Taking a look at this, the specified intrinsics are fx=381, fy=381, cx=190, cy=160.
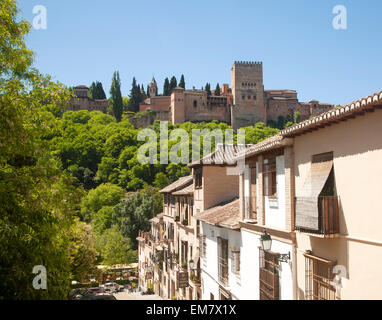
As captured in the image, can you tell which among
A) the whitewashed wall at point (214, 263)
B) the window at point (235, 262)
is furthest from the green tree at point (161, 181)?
the window at point (235, 262)

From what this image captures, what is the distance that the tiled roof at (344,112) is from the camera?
6.18m

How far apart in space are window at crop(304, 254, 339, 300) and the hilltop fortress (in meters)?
100

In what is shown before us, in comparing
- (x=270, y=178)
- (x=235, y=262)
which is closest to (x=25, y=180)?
(x=270, y=178)

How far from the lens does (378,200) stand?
6.41m

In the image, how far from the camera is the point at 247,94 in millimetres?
107750

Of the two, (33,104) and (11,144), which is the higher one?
(33,104)

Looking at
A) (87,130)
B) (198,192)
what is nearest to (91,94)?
(87,130)

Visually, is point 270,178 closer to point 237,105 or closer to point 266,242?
point 266,242

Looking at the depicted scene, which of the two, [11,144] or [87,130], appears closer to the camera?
[11,144]

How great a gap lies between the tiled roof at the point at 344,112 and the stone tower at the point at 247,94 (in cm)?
9964

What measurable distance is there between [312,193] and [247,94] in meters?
102

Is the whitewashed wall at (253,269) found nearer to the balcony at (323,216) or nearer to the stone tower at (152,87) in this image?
the balcony at (323,216)

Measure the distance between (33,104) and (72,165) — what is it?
82.8 meters
